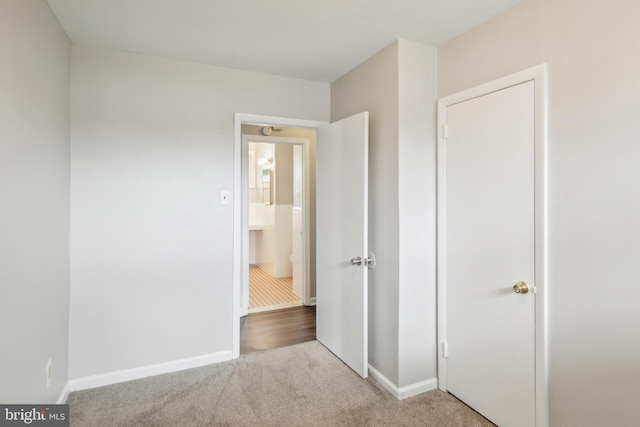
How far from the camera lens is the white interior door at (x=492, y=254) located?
1.83 m

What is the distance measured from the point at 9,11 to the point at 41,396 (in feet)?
6.17

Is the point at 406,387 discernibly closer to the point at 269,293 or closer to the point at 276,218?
the point at 269,293

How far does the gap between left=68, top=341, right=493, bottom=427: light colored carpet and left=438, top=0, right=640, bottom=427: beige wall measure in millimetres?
727

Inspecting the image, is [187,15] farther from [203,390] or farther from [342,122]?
[203,390]

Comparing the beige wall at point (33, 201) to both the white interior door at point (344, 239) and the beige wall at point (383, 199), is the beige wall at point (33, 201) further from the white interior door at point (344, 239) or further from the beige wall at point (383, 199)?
the beige wall at point (383, 199)

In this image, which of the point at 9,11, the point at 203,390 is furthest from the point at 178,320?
the point at 9,11

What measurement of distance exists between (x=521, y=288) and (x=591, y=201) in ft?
1.82

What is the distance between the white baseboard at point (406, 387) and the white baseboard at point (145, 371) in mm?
1260

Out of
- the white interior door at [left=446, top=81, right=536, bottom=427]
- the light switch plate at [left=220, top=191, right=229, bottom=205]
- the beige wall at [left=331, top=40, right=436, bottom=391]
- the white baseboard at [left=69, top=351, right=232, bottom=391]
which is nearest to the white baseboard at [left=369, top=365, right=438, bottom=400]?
the beige wall at [left=331, top=40, right=436, bottom=391]

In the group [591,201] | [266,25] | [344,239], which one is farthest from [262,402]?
[266,25]

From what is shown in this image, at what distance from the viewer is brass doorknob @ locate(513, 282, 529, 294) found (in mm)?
1812

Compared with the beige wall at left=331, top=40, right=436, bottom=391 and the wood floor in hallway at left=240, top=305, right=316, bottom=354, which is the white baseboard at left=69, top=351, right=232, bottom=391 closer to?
the wood floor in hallway at left=240, top=305, right=316, bottom=354

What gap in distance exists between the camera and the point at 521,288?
1826 millimetres

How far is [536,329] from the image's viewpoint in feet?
5.85
